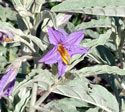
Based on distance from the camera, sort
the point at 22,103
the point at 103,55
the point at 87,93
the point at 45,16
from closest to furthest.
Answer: the point at 45,16 < the point at 22,103 < the point at 87,93 < the point at 103,55

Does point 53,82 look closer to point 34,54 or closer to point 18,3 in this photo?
point 34,54

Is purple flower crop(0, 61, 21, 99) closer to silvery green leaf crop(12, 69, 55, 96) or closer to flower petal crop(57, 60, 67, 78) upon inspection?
silvery green leaf crop(12, 69, 55, 96)

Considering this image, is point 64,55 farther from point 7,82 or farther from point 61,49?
point 7,82

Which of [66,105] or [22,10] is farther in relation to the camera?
[66,105]

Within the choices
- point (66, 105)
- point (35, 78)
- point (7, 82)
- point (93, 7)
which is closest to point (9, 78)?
point (7, 82)

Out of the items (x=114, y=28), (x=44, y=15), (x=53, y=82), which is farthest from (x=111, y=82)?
(x=44, y=15)

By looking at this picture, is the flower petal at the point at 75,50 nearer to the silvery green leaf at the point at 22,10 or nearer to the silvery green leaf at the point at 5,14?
the silvery green leaf at the point at 22,10

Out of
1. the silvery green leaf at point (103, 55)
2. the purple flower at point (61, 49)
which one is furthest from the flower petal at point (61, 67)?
the silvery green leaf at point (103, 55)
